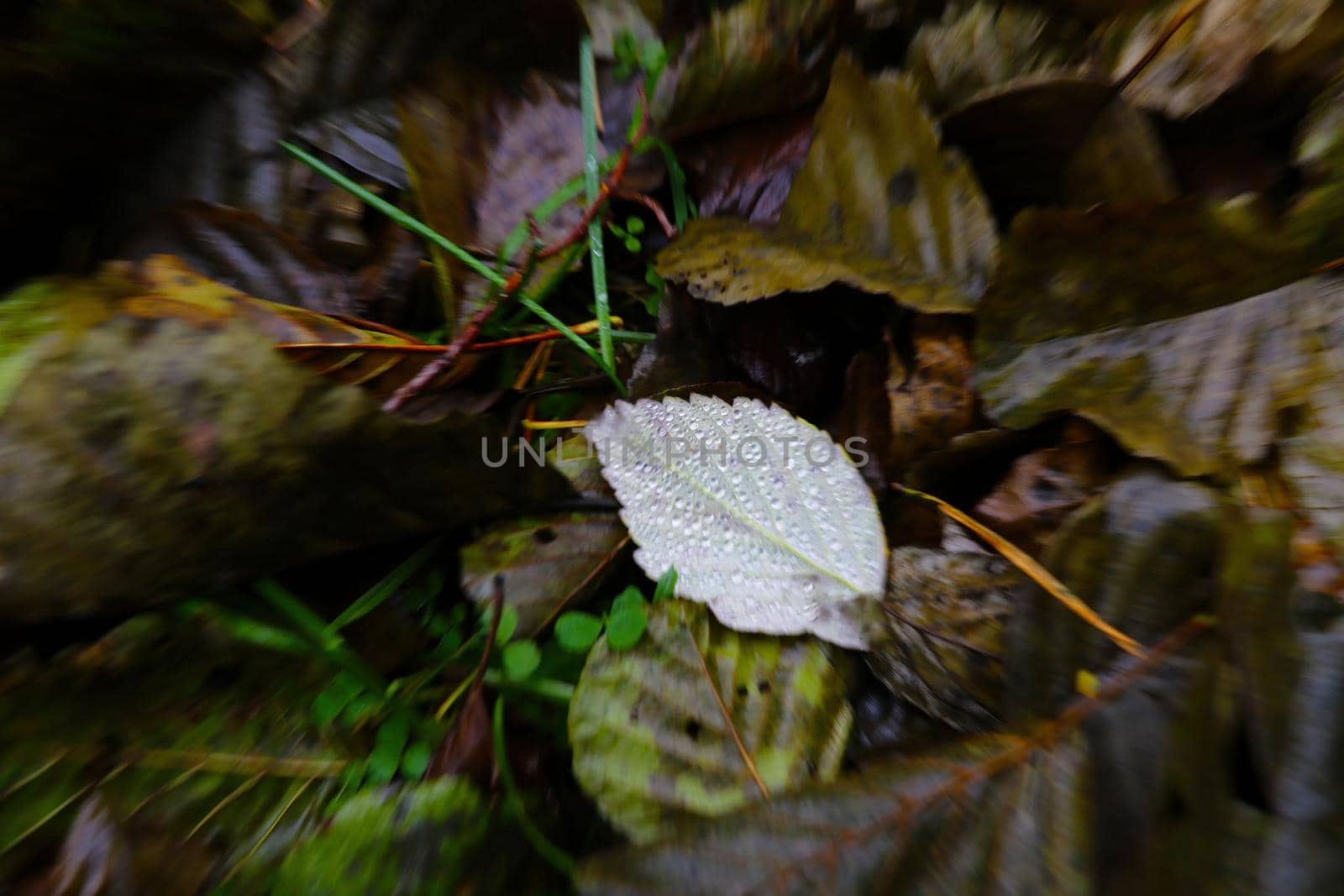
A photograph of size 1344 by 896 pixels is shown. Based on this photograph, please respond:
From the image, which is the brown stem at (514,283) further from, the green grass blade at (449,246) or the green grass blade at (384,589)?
the green grass blade at (384,589)

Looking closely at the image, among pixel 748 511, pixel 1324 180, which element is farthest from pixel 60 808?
pixel 1324 180

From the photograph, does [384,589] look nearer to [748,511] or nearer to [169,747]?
[169,747]

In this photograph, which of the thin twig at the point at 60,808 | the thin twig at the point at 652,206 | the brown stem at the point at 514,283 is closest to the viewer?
the thin twig at the point at 60,808

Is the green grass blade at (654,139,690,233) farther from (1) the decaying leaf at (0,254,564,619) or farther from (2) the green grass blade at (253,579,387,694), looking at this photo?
(2) the green grass blade at (253,579,387,694)

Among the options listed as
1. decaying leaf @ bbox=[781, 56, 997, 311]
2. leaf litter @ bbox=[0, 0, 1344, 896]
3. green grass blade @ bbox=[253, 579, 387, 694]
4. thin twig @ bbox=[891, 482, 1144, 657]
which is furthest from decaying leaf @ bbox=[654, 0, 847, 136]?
green grass blade @ bbox=[253, 579, 387, 694]

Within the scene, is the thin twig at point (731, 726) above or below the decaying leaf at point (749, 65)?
below

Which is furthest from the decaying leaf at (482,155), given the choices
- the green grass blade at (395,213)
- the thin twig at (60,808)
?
the thin twig at (60,808)
